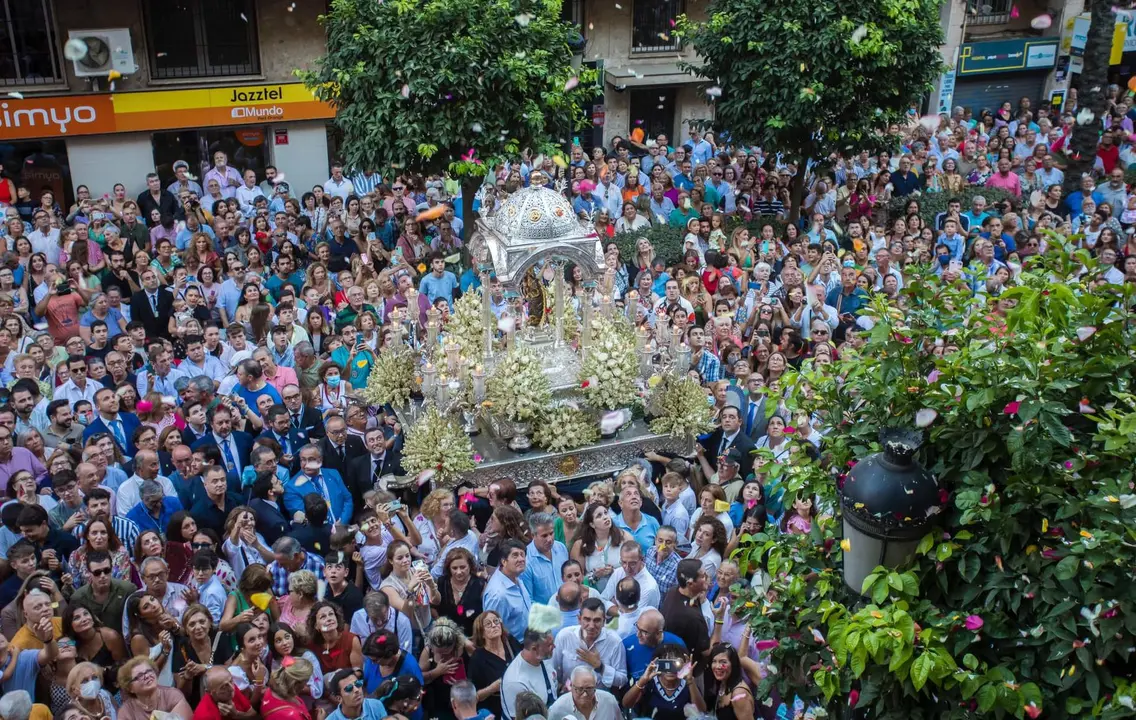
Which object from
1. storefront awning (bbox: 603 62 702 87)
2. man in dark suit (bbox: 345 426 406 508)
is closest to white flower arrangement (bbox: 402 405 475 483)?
man in dark suit (bbox: 345 426 406 508)

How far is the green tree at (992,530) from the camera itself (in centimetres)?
386

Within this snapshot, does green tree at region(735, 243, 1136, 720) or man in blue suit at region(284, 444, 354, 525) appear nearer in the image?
green tree at region(735, 243, 1136, 720)

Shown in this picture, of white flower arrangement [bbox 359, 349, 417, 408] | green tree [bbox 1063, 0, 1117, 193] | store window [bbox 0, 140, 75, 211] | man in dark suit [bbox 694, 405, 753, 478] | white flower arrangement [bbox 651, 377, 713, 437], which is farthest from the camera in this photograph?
store window [bbox 0, 140, 75, 211]

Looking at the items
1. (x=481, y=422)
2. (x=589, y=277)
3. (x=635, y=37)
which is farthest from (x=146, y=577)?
(x=635, y=37)

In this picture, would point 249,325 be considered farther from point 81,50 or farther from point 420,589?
point 81,50

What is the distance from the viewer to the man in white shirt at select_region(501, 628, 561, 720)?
6.43 meters

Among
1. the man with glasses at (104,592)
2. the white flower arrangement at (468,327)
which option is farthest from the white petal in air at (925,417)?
the white flower arrangement at (468,327)

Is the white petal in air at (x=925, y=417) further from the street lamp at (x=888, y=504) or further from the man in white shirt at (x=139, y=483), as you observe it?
the man in white shirt at (x=139, y=483)

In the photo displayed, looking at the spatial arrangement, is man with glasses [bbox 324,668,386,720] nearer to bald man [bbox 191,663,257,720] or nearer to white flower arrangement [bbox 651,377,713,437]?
bald man [bbox 191,663,257,720]

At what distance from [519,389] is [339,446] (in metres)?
1.64

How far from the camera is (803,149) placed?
15.7 meters

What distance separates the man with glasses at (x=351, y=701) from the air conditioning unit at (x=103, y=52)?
14.4 m

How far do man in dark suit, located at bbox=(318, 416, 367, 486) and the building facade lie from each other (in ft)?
36.6

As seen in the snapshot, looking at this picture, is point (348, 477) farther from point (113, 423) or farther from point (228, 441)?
point (113, 423)
